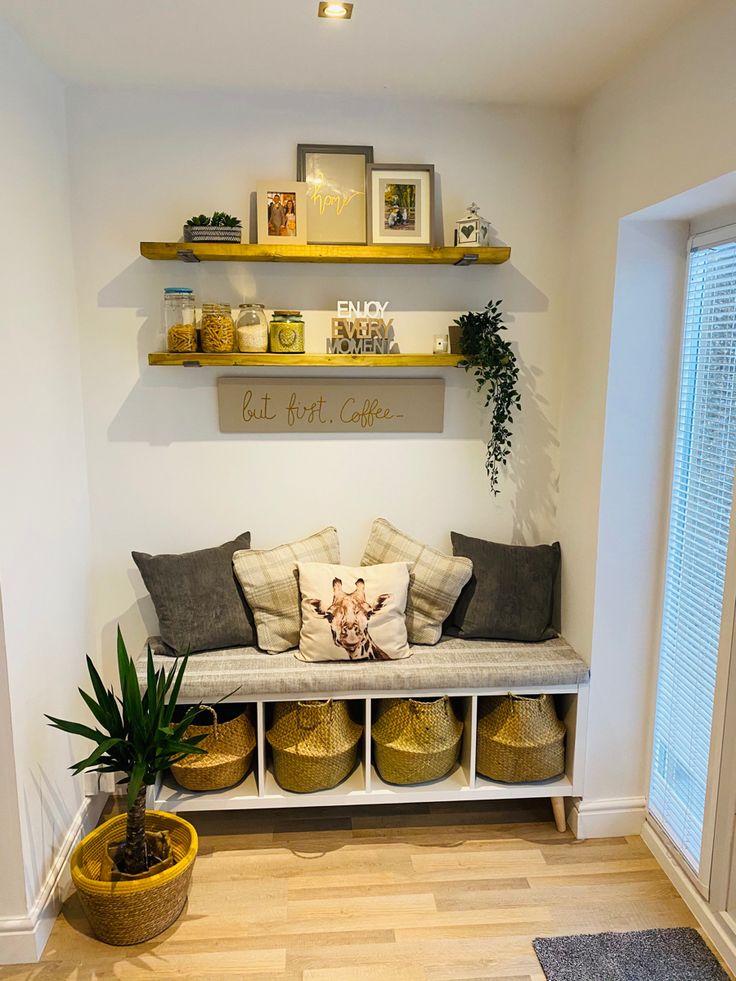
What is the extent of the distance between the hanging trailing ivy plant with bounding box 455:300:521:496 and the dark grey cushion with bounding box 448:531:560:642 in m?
0.29

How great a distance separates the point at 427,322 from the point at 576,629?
4.15 ft

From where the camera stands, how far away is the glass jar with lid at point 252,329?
271 cm

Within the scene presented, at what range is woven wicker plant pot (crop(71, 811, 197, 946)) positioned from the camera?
7.22ft

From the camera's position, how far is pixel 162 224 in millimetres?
2750

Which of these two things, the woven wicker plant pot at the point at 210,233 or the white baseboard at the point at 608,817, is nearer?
the woven wicker plant pot at the point at 210,233

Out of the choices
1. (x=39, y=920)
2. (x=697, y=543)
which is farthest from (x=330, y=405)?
(x=39, y=920)

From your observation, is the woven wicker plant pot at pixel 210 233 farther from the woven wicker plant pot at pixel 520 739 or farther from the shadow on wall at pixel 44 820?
the woven wicker plant pot at pixel 520 739

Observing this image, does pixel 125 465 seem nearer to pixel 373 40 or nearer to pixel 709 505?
pixel 373 40

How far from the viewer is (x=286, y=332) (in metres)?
2.71

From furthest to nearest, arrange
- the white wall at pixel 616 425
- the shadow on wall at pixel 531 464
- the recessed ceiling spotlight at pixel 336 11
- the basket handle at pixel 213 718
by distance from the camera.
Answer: the shadow on wall at pixel 531 464 < the basket handle at pixel 213 718 < the white wall at pixel 616 425 < the recessed ceiling spotlight at pixel 336 11

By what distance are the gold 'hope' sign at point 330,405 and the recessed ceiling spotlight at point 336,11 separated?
1174 mm

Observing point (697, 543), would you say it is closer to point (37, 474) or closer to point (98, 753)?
point (98, 753)

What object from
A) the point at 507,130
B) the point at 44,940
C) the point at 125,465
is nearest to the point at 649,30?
the point at 507,130

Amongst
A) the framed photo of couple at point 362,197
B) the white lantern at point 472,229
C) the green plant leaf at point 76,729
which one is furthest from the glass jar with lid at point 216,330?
the green plant leaf at point 76,729
